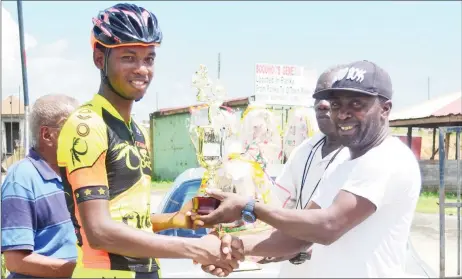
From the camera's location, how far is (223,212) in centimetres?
234

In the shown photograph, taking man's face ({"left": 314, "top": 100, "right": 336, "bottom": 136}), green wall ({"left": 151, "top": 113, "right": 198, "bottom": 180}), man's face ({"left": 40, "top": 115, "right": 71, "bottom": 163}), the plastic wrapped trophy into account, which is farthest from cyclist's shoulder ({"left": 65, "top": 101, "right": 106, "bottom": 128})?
green wall ({"left": 151, "top": 113, "right": 198, "bottom": 180})

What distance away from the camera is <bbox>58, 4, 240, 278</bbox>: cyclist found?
1.70 m

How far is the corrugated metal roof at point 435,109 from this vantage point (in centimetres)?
1528

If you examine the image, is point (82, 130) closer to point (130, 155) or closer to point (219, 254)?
point (130, 155)

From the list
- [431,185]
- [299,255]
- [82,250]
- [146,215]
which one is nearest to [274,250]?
[299,255]

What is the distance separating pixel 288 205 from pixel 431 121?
13128 mm

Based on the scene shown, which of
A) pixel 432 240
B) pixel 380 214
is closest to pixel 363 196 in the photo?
pixel 380 214

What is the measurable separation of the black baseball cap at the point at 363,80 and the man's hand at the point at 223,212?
2.19 ft

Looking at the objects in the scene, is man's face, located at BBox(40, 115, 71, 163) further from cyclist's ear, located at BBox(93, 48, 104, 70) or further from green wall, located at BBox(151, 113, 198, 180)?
green wall, located at BBox(151, 113, 198, 180)

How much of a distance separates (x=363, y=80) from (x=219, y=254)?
895 mm

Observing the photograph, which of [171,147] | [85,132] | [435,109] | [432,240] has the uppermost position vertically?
[85,132]

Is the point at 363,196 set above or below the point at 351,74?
below

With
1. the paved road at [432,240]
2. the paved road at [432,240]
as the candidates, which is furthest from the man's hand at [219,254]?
the paved road at [432,240]

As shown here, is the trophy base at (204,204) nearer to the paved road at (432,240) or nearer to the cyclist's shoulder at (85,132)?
the cyclist's shoulder at (85,132)
